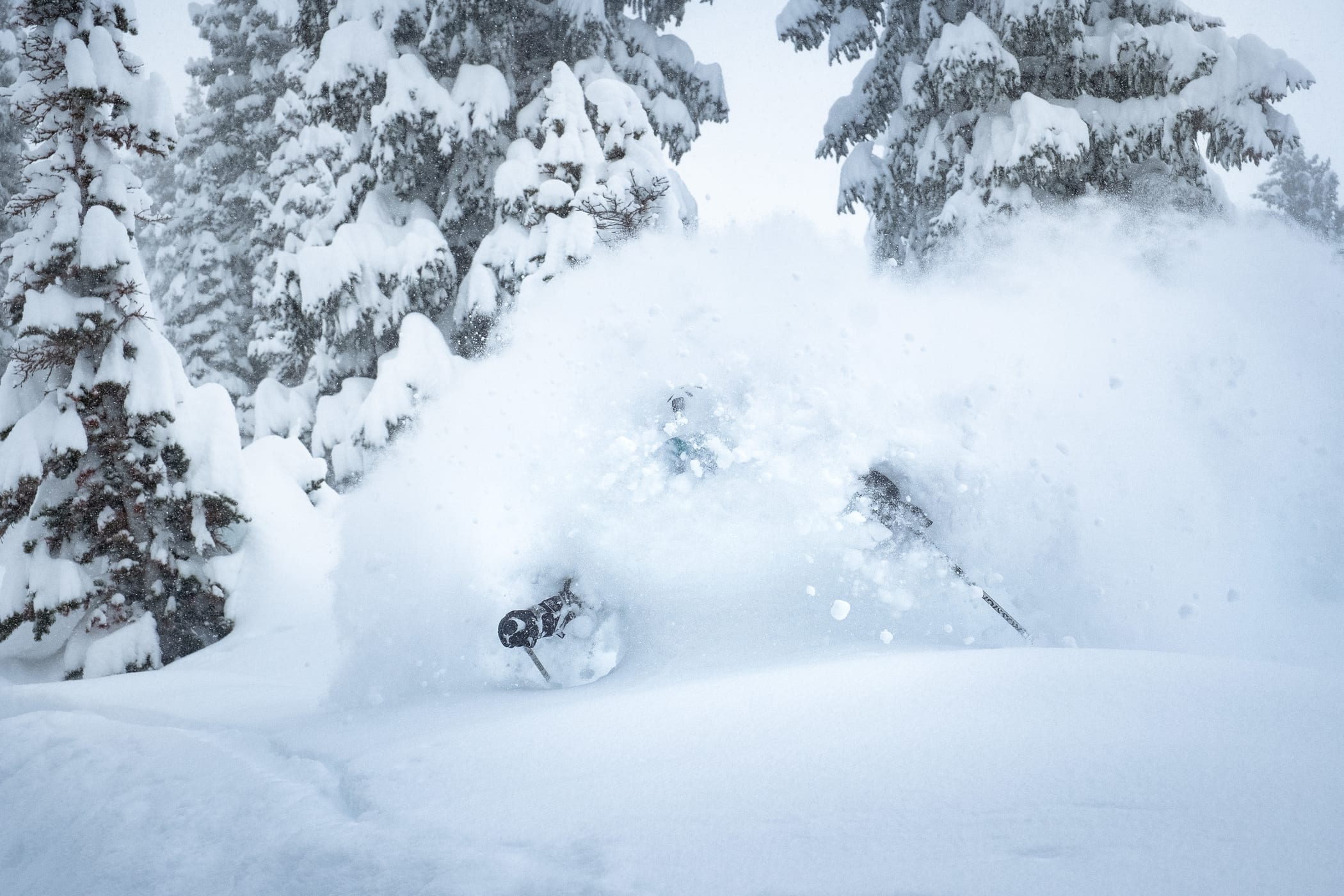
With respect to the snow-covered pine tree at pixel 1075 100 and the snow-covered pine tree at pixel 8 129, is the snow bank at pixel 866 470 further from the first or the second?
the snow-covered pine tree at pixel 8 129

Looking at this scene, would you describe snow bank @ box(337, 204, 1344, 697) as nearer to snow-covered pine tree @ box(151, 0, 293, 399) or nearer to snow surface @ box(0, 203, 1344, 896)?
snow surface @ box(0, 203, 1344, 896)

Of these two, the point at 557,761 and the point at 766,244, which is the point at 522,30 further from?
the point at 557,761

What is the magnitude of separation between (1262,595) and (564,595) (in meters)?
3.67

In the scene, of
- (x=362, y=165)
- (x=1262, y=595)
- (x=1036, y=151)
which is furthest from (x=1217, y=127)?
(x=362, y=165)

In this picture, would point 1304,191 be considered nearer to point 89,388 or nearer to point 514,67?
point 514,67

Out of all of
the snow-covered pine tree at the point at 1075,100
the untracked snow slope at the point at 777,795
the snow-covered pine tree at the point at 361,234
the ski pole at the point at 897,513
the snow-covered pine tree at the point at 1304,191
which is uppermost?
the snow-covered pine tree at the point at 1304,191

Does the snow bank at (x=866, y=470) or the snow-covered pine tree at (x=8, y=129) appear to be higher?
the snow-covered pine tree at (x=8, y=129)

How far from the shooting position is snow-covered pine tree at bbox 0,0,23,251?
46.9 ft

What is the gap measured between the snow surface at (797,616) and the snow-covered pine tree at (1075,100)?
635mm

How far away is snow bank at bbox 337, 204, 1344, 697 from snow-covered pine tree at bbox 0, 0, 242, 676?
244 centimetres

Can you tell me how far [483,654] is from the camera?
4328mm

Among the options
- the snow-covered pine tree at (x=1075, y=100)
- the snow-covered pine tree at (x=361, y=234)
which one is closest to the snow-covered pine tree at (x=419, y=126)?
the snow-covered pine tree at (x=361, y=234)

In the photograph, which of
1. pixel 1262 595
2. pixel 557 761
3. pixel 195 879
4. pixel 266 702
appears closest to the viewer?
pixel 195 879

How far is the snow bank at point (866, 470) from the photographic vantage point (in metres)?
3.94
